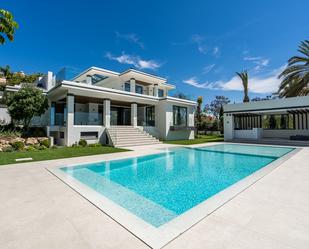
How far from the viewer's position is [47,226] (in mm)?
3232

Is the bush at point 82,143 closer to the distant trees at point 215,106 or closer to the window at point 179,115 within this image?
the window at point 179,115

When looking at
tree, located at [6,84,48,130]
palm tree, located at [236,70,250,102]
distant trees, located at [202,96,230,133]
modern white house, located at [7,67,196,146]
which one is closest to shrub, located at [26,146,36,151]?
modern white house, located at [7,67,196,146]

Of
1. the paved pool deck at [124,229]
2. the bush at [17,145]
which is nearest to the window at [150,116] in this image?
the bush at [17,145]

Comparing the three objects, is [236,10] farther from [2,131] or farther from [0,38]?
[2,131]

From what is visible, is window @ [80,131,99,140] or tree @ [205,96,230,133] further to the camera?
tree @ [205,96,230,133]

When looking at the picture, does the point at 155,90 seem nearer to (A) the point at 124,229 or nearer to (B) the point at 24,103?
(B) the point at 24,103

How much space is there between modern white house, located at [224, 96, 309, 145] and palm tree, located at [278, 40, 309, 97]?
9.53 feet

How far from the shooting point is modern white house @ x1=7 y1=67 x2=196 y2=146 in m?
16.2

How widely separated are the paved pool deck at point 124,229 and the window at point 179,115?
1830cm

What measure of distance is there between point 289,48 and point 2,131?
1187 inches

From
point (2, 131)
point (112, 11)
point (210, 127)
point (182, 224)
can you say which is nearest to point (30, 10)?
point (112, 11)

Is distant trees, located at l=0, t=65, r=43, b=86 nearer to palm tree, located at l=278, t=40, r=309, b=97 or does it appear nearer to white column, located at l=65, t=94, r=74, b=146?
white column, located at l=65, t=94, r=74, b=146

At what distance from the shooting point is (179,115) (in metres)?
24.1

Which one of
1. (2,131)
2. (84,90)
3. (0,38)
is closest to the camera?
(0,38)
